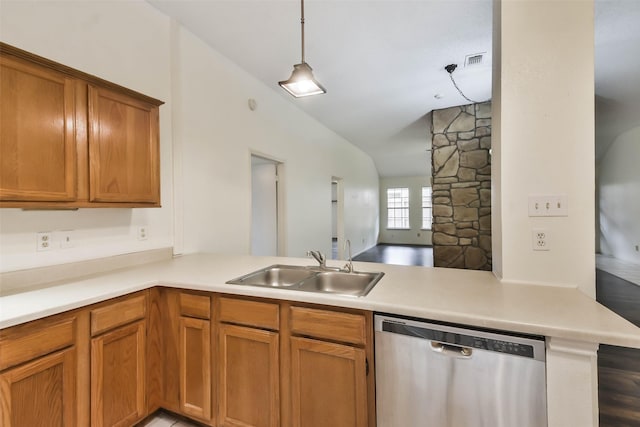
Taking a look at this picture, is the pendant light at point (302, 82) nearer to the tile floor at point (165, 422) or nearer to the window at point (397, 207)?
the tile floor at point (165, 422)

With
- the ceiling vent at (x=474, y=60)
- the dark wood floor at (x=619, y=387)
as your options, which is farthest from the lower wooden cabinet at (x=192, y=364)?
the ceiling vent at (x=474, y=60)

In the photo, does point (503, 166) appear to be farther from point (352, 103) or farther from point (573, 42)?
point (352, 103)

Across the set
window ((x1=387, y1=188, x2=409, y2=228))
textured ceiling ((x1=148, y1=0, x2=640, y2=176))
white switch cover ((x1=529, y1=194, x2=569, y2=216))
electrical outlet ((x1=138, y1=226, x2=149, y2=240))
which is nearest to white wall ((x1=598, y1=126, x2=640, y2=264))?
textured ceiling ((x1=148, y1=0, x2=640, y2=176))

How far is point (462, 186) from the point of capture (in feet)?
15.0

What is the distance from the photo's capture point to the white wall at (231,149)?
2646 mm

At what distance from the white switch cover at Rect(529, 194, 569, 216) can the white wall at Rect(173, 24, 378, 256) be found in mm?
2600

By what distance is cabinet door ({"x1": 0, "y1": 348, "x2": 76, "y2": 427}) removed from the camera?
115 cm

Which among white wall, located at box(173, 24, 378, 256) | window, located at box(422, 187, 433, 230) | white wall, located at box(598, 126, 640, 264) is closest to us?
white wall, located at box(173, 24, 378, 256)

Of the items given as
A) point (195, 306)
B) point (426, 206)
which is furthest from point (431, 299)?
point (426, 206)

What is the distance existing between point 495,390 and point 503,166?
112cm

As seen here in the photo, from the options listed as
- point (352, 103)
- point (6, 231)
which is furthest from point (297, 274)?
point (352, 103)

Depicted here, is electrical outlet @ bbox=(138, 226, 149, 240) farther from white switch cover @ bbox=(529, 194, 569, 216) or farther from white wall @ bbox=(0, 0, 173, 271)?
white switch cover @ bbox=(529, 194, 569, 216)

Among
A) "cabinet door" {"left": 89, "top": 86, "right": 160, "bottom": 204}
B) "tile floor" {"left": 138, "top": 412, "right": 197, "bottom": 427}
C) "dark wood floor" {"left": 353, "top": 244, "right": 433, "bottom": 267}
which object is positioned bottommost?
"tile floor" {"left": 138, "top": 412, "right": 197, "bottom": 427}

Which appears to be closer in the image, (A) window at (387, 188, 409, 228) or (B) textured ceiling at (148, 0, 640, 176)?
(B) textured ceiling at (148, 0, 640, 176)
